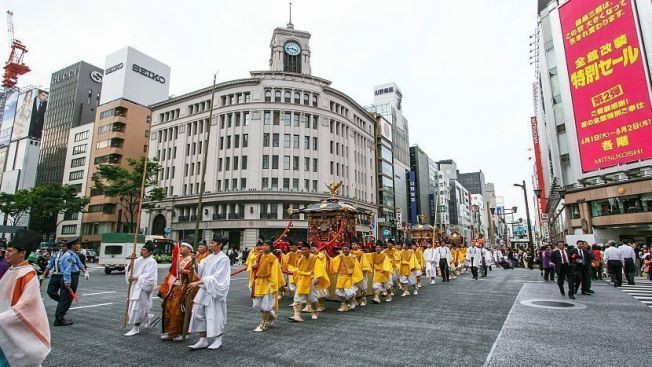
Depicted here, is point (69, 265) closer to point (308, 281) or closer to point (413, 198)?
point (308, 281)

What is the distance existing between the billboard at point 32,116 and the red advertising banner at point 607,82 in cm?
10003

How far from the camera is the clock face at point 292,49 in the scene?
51.3 meters

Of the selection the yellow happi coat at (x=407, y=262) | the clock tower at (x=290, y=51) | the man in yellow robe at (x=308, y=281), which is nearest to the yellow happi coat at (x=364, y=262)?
the man in yellow robe at (x=308, y=281)

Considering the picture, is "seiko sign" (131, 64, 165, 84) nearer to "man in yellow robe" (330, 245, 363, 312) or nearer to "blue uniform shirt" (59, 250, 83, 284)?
"blue uniform shirt" (59, 250, 83, 284)

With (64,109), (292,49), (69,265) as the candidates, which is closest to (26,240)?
(69,265)

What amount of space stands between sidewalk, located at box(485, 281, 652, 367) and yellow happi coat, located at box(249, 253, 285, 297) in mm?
4182

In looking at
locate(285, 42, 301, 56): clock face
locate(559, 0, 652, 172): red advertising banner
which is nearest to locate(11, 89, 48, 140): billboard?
locate(285, 42, 301, 56): clock face

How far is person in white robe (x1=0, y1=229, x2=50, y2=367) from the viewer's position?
2844 millimetres

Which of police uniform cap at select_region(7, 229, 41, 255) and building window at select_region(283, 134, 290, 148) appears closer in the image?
police uniform cap at select_region(7, 229, 41, 255)

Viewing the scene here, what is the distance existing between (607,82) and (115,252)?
3591 centimetres

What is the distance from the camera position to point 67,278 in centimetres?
797

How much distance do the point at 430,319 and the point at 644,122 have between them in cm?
2380

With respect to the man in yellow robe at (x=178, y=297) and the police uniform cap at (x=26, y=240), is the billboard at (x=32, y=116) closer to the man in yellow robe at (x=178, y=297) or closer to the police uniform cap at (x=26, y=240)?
the man in yellow robe at (x=178, y=297)

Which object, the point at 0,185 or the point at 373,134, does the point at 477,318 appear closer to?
the point at 373,134
